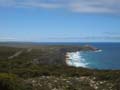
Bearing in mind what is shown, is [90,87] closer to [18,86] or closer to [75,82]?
[75,82]

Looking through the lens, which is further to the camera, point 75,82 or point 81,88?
point 75,82

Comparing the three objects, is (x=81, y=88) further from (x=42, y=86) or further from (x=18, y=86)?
(x=18, y=86)

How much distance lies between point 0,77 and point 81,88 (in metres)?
4.94

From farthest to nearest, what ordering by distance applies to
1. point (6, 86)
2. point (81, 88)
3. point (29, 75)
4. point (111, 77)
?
point (29, 75)
point (111, 77)
point (81, 88)
point (6, 86)

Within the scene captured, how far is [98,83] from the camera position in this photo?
26.0 meters

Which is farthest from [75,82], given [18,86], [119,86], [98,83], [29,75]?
[29,75]

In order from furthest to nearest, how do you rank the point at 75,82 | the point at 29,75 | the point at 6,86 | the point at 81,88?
1. the point at 29,75
2. the point at 75,82
3. the point at 81,88
4. the point at 6,86

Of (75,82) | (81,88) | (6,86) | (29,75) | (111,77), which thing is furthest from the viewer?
(29,75)

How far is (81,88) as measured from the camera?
926 inches

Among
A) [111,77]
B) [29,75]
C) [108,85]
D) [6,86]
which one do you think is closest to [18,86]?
[6,86]

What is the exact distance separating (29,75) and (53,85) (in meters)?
10.1

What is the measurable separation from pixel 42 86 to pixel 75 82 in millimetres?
2812

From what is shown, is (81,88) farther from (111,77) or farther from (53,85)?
(111,77)

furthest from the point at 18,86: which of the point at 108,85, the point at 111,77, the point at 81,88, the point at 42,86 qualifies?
the point at 111,77
